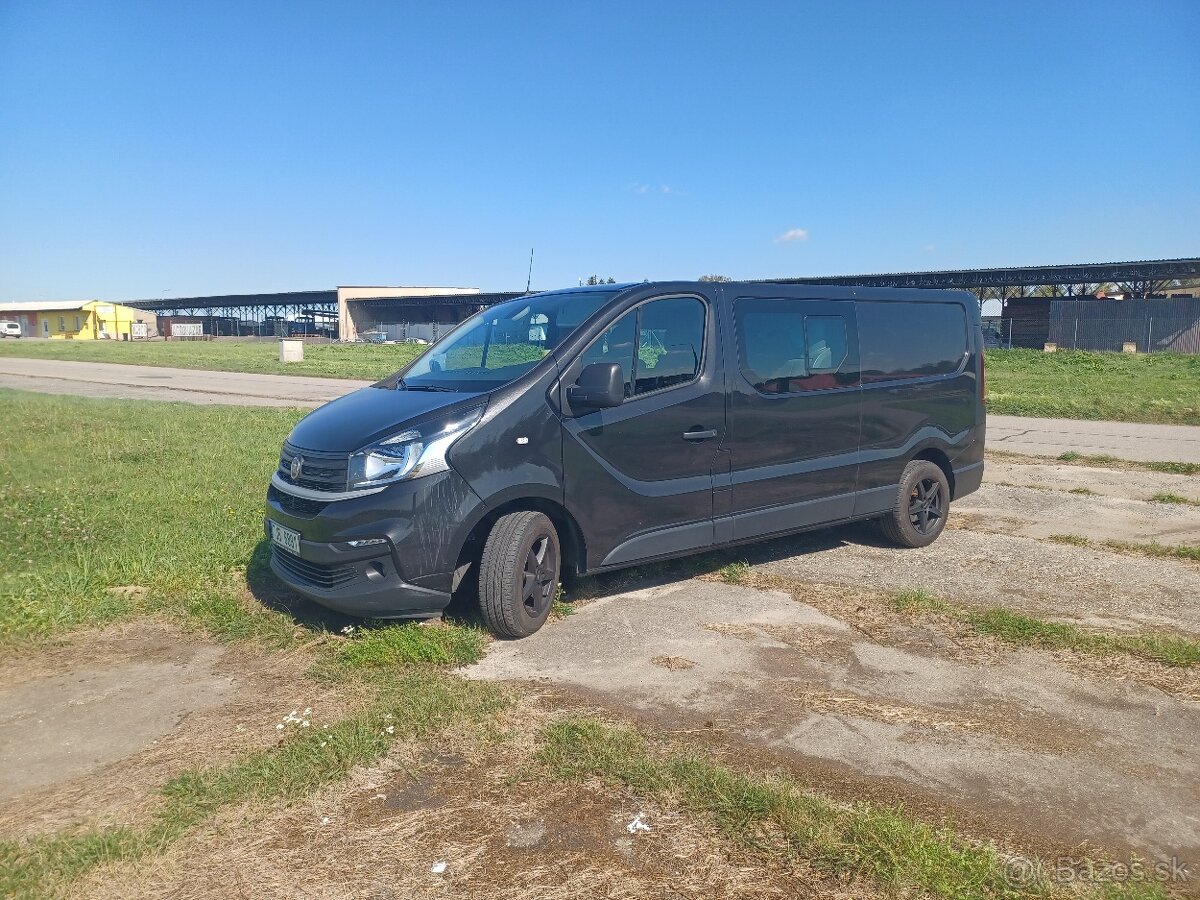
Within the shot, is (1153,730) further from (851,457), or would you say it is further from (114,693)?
(114,693)

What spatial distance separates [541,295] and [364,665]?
9.03 feet

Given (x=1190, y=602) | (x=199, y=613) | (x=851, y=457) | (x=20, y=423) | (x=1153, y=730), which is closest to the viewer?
(x=1153, y=730)

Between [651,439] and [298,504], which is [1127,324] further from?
[298,504]

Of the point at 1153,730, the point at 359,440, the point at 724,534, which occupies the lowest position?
the point at 1153,730

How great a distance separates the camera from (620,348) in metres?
5.50

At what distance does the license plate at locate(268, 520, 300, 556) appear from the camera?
5031 millimetres

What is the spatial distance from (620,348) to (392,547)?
1835 millimetres

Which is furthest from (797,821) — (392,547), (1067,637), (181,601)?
(181,601)

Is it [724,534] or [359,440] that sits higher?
[359,440]

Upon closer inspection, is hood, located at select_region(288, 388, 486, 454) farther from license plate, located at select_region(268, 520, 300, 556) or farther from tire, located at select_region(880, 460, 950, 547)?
tire, located at select_region(880, 460, 950, 547)

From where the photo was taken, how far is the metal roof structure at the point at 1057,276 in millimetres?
41625

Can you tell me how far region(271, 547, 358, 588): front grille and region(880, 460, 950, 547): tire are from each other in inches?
171

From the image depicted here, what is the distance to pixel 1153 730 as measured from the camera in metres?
4.00

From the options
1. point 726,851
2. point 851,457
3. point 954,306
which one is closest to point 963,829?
point 726,851
